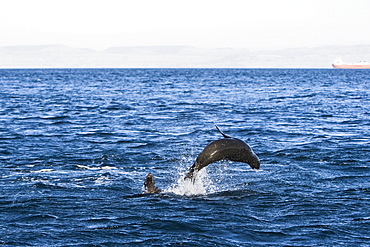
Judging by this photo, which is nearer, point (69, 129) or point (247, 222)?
point (247, 222)

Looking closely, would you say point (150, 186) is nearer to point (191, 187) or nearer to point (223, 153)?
point (191, 187)

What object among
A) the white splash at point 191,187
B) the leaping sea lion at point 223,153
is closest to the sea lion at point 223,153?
the leaping sea lion at point 223,153

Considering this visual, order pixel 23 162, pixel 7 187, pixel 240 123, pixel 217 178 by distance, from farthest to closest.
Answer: pixel 240 123, pixel 23 162, pixel 217 178, pixel 7 187

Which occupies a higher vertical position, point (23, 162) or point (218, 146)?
point (218, 146)

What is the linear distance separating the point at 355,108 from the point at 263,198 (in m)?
31.7

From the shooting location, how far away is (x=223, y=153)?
567 inches

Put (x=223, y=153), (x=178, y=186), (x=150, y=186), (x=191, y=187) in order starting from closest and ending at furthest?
(x=223, y=153) < (x=150, y=186) < (x=191, y=187) < (x=178, y=186)

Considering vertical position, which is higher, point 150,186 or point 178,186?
point 150,186

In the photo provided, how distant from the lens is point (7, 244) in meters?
11.5

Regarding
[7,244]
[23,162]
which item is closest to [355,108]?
[23,162]

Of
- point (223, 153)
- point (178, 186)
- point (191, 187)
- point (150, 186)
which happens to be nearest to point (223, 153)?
point (223, 153)

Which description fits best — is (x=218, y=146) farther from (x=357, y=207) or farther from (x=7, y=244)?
(x=7, y=244)

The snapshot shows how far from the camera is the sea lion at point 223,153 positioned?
14336mm

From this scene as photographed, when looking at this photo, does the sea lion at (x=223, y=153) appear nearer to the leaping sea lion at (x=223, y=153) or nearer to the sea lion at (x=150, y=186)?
the leaping sea lion at (x=223, y=153)
